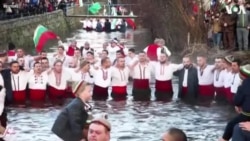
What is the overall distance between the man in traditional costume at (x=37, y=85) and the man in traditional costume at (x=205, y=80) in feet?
11.9

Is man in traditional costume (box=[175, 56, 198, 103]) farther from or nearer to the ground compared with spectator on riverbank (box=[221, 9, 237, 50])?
nearer to the ground

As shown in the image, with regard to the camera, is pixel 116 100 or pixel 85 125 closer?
pixel 85 125

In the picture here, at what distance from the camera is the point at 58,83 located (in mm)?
17594

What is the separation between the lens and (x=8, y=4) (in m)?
42.5

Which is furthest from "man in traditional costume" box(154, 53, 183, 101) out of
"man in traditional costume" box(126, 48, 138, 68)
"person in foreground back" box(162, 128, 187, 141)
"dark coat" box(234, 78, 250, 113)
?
"person in foreground back" box(162, 128, 187, 141)

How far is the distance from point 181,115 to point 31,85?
12.6 ft

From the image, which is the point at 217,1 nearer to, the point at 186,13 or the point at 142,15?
the point at 186,13

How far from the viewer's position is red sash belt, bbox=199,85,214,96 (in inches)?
704

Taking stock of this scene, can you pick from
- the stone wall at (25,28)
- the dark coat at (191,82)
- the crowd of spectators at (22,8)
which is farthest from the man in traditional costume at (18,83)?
the crowd of spectators at (22,8)

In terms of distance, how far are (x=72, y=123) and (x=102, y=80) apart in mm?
9764

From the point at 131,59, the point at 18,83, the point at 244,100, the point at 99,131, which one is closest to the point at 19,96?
the point at 18,83

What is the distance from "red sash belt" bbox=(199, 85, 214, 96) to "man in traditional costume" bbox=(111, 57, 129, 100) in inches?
70.8

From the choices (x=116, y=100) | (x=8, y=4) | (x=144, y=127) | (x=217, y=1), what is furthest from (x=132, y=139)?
(x=8, y=4)

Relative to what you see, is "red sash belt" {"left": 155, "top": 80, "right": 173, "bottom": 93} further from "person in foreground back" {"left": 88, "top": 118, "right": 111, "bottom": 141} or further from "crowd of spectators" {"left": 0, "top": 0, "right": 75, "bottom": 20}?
"crowd of spectators" {"left": 0, "top": 0, "right": 75, "bottom": 20}
